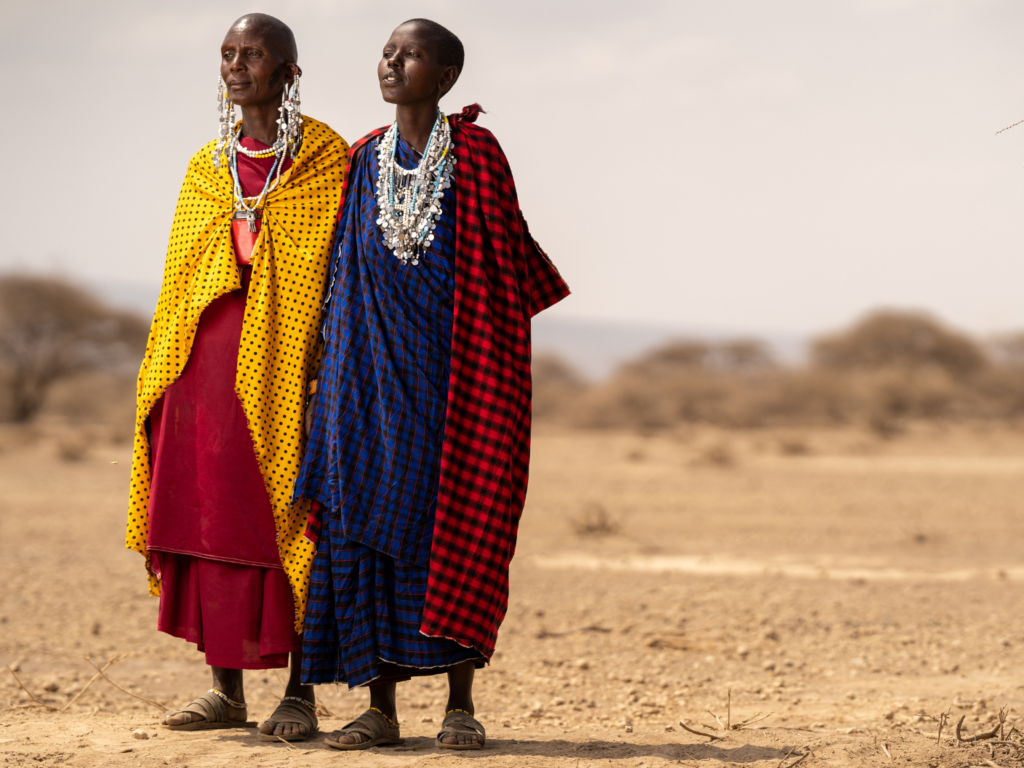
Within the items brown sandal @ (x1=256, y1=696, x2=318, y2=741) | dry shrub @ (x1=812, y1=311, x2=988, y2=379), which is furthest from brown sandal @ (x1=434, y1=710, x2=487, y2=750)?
dry shrub @ (x1=812, y1=311, x2=988, y2=379)

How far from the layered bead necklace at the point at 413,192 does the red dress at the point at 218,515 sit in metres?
0.46

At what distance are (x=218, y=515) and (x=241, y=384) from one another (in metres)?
0.43

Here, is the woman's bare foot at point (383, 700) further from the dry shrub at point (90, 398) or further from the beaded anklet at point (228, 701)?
the dry shrub at point (90, 398)

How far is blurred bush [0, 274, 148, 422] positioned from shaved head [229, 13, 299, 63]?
74.9 ft

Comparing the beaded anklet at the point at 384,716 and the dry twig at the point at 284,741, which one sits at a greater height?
the beaded anklet at the point at 384,716

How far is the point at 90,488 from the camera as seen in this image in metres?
12.6

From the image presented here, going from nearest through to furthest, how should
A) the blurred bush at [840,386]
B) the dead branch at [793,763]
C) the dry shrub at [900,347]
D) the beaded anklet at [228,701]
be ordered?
the dead branch at [793,763] < the beaded anklet at [228,701] < the blurred bush at [840,386] < the dry shrub at [900,347]

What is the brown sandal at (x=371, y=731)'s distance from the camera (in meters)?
3.15

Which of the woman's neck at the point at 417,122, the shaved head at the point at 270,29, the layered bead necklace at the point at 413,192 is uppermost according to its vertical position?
the shaved head at the point at 270,29

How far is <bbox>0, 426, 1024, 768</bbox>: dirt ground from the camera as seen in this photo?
10.7ft

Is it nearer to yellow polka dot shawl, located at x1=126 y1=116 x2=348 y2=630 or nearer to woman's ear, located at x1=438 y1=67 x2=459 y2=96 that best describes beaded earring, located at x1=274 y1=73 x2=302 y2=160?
yellow polka dot shawl, located at x1=126 y1=116 x2=348 y2=630

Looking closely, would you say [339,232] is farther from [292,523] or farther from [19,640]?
[19,640]

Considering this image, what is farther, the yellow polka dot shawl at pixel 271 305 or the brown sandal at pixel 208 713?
the brown sandal at pixel 208 713

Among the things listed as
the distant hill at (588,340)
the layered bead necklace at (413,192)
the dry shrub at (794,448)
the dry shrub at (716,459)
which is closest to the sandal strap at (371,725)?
the layered bead necklace at (413,192)
